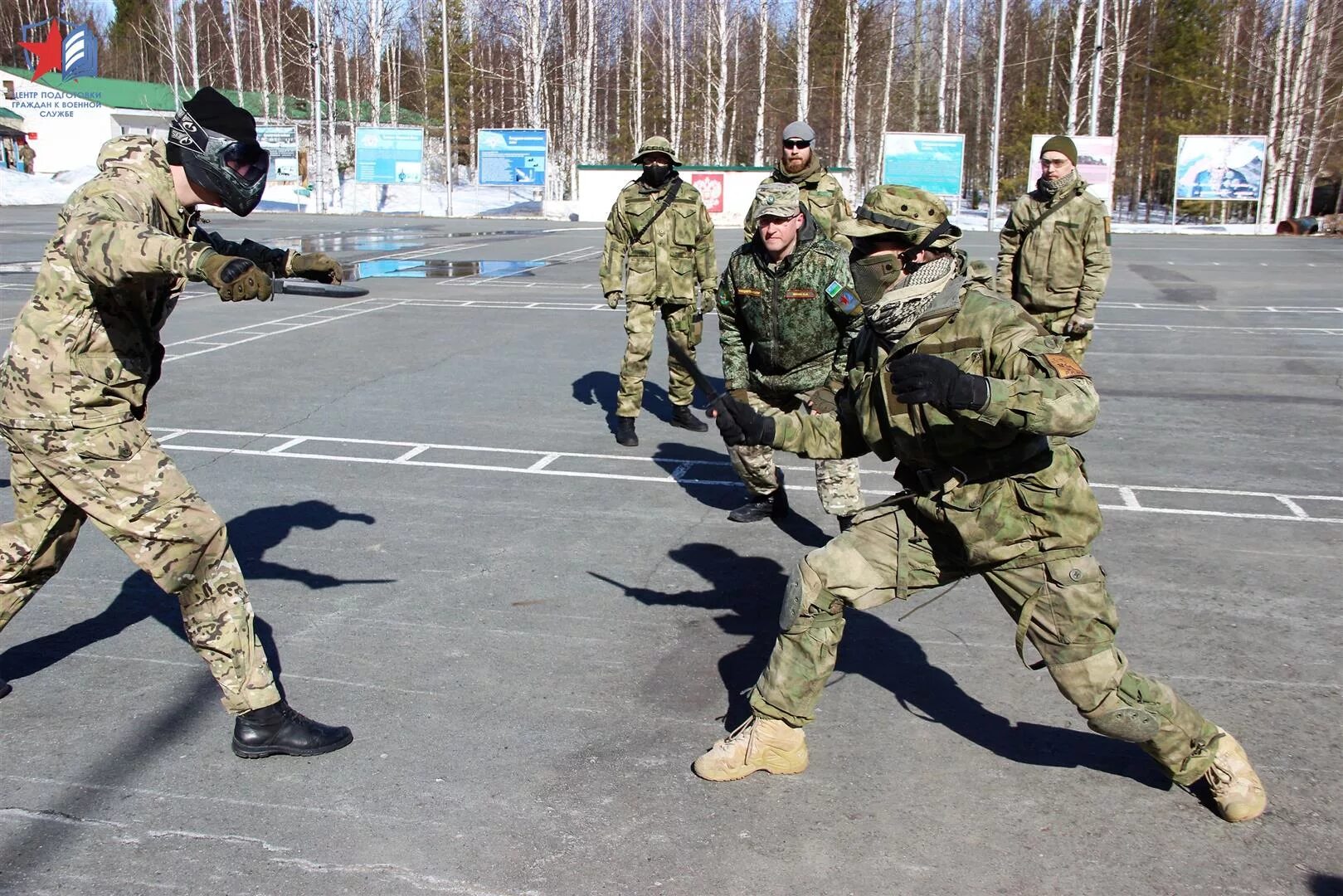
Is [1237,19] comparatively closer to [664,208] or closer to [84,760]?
[664,208]

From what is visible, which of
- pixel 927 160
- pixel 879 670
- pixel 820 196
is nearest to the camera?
pixel 879 670

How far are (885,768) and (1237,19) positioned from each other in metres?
51.3

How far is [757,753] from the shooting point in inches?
146

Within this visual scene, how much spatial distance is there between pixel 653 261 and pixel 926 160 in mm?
29413

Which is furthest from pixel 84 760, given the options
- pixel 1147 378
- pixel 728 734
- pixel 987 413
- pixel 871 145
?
pixel 871 145

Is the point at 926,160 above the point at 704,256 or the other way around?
above

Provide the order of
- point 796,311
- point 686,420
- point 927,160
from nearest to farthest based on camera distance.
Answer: point 796,311
point 686,420
point 927,160

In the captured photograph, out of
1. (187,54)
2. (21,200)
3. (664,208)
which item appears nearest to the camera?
(664,208)

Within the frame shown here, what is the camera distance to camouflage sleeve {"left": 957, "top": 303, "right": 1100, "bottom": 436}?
306cm

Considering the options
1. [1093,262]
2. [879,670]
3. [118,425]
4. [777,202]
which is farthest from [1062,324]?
[118,425]

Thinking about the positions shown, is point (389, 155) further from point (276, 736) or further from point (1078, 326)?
point (276, 736)

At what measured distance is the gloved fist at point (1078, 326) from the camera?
8.38 meters

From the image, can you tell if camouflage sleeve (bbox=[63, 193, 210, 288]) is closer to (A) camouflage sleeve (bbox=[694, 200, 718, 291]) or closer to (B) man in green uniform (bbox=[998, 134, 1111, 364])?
(A) camouflage sleeve (bbox=[694, 200, 718, 291])

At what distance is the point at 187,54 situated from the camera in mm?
79250
